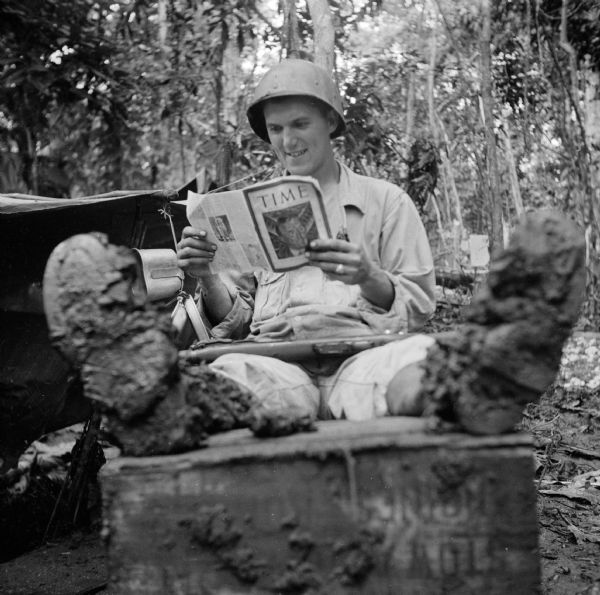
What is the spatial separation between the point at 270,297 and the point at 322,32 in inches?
98.0

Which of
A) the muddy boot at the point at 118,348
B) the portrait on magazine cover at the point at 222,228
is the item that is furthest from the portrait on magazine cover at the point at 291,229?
the muddy boot at the point at 118,348

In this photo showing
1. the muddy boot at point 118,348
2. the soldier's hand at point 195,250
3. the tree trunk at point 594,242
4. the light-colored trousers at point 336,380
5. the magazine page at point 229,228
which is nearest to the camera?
the muddy boot at point 118,348

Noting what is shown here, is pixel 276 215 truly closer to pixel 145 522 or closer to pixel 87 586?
pixel 145 522

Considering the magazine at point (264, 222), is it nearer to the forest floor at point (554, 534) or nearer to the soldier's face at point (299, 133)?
the soldier's face at point (299, 133)

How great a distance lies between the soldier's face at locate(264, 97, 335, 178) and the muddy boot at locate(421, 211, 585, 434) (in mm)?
1224

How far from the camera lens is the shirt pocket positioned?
95.0 inches

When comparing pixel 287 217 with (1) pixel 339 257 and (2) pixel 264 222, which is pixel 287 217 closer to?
(2) pixel 264 222

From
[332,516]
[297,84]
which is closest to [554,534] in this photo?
[332,516]

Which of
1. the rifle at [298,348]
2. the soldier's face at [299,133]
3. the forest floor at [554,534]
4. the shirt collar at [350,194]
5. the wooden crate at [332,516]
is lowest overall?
the forest floor at [554,534]

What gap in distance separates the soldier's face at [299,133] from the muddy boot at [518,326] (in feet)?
4.02

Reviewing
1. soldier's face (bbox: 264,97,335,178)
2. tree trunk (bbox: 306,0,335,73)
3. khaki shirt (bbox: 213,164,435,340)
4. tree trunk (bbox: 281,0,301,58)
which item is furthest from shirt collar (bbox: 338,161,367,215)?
tree trunk (bbox: 281,0,301,58)

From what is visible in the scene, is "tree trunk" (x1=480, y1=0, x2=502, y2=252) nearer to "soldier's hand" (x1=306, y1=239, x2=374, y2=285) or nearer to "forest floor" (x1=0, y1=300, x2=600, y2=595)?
"forest floor" (x1=0, y1=300, x2=600, y2=595)

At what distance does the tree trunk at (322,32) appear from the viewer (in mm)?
4221

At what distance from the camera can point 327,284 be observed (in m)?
2.38
